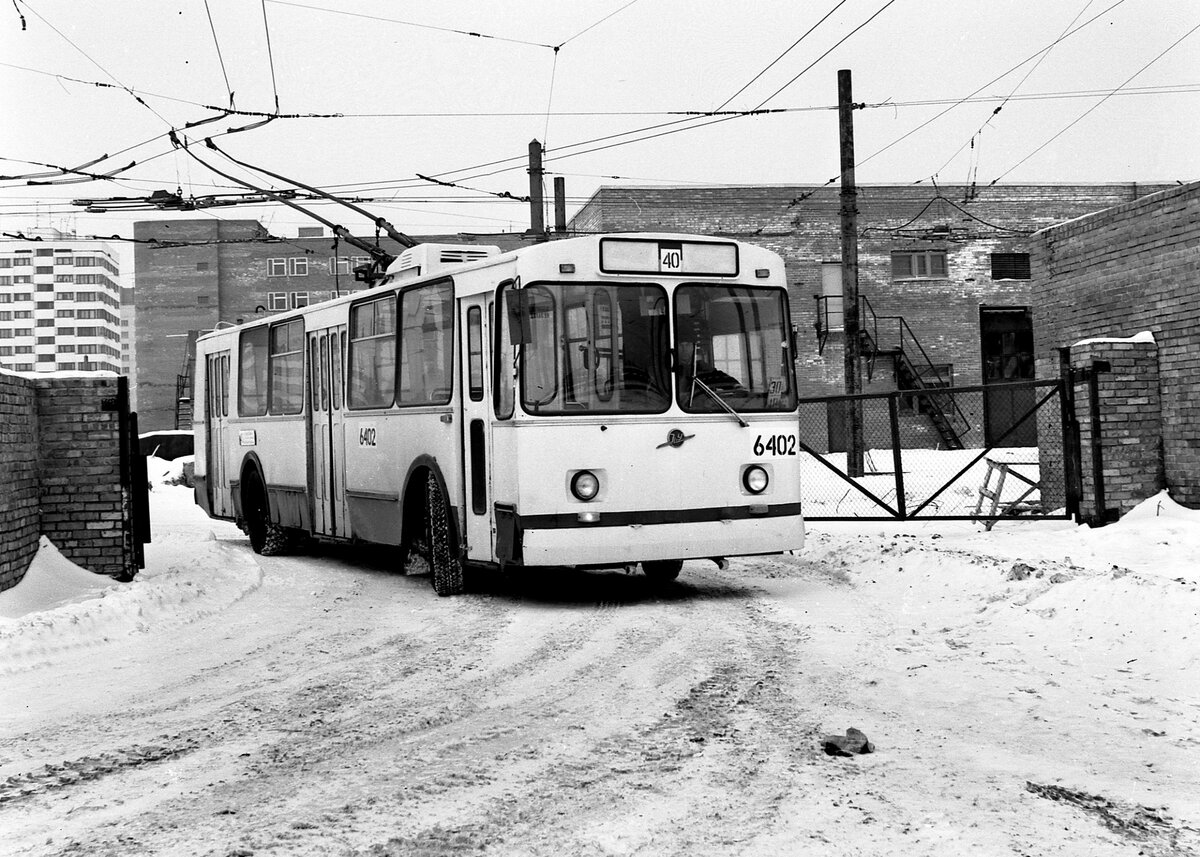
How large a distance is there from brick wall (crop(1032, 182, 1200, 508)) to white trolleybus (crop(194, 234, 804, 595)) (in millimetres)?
5220

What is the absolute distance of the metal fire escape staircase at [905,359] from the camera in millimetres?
41188

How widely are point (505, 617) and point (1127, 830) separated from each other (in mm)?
6156

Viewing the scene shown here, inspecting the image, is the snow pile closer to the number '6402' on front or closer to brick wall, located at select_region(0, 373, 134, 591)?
brick wall, located at select_region(0, 373, 134, 591)

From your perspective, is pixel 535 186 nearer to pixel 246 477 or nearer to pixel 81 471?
pixel 246 477

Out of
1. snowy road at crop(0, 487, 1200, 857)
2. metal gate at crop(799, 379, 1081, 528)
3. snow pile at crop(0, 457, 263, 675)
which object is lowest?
snowy road at crop(0, 487, 1200, 857)

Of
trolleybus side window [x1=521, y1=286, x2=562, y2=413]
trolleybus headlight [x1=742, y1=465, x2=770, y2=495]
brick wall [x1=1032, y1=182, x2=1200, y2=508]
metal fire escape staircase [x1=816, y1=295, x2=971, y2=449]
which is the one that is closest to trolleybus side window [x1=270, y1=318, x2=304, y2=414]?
trolleybus side window [x1=521, y1=286, x2=562, y2=413]

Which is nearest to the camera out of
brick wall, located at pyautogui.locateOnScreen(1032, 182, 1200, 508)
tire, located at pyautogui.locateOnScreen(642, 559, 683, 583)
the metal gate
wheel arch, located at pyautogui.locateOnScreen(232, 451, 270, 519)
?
tire, located at pyautogui.locateOnScreen(642, 559, 683, 583)

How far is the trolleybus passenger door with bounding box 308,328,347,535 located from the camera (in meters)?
14.0

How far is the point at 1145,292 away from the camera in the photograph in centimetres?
1488

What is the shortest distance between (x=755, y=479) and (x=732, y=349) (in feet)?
3.57

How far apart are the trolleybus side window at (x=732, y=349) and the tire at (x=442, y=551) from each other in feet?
8.10

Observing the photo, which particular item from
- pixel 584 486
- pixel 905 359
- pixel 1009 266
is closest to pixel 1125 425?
pixel 584 486

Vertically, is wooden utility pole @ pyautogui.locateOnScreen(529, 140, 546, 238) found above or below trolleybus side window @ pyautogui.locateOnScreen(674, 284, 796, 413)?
above

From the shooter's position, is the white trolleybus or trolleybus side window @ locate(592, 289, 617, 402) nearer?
the white trolleybus
